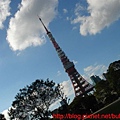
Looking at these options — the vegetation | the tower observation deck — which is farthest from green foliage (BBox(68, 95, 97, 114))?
the tower observation deck

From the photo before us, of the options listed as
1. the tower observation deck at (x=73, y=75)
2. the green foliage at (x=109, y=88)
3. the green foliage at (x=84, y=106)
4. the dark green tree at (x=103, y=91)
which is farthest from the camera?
the tower observation deck at (x=73, y=75)

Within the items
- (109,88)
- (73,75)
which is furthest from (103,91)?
(73,75)

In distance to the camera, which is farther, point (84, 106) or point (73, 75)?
point (73, 75)

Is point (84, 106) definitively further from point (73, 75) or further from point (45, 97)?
point (73, 75)

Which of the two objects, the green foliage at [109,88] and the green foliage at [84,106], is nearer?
the green foliage at [109,88]

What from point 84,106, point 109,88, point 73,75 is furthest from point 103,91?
point 73,75

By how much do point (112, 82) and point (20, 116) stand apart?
18599 mm

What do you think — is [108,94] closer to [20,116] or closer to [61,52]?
[20,116]

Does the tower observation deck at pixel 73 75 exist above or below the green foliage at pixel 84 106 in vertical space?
above

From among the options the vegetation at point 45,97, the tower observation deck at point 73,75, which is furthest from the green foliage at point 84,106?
the tower observation deck at point 73,75

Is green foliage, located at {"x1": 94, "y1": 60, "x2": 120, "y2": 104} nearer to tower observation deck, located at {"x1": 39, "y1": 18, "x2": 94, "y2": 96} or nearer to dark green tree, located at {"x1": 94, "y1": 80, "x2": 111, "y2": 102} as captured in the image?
dark green tree, located at {"x1": 94, "y1": 80, "x2": 111, "y2": 102}

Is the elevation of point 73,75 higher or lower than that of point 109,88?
higher

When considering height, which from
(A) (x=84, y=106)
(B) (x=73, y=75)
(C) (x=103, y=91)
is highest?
(B) (x=73, y=75)

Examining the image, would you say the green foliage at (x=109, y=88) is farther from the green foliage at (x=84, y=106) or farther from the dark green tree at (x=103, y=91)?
the green foliage at (x=84, y=106)
